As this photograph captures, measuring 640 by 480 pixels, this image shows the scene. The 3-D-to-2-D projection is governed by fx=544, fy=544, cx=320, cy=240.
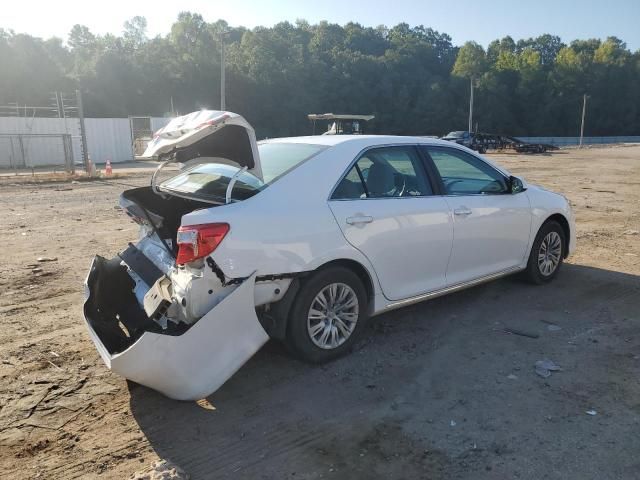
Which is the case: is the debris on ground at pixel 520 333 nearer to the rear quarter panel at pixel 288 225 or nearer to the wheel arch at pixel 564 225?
the rear quarter panel at pixel 288 225

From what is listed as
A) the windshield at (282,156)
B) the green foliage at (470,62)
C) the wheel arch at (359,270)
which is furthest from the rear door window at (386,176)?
the green foliage at (470,62)

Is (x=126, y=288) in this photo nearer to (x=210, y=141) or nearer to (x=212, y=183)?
(x=212, y=183)

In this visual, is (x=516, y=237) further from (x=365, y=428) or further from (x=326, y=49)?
(x=326, y=49)

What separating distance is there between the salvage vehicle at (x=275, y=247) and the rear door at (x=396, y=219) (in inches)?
0.5

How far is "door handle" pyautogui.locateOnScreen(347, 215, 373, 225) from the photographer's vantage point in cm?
399

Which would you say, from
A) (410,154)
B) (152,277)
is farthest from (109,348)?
(410,154)

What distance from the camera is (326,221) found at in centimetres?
386

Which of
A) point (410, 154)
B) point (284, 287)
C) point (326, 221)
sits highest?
point (410, 154)

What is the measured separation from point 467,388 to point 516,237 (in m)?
2.16

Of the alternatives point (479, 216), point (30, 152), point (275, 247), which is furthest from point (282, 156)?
Result: point (30, 152)

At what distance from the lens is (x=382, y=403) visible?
11.7 ft

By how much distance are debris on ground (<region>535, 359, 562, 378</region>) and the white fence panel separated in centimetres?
3275

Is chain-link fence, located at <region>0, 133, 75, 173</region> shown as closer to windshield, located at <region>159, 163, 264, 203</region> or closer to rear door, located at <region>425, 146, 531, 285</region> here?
windshield, located at <region>159, 163, 264, 203</region>

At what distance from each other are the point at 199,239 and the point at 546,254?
4096 millimetres
